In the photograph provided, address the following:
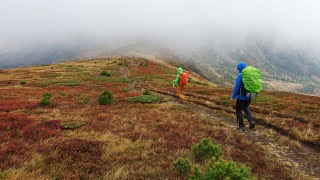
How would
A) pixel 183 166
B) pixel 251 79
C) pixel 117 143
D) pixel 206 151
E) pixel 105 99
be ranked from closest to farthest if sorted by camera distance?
pixel 183 166 → pixel 206 151 → pixel 117 143 → pixel 251 79 → pixel 105 99

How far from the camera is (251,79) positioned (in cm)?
1230

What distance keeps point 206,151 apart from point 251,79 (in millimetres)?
5388

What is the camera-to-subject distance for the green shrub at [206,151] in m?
8.39

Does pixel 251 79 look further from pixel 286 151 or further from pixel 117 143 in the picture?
pixel 117 143

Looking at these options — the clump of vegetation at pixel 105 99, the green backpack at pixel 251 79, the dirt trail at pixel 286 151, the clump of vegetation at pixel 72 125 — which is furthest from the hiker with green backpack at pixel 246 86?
the clump of vegetation at pixel 105 99

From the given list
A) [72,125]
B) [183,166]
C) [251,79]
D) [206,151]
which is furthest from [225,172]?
[72,125]

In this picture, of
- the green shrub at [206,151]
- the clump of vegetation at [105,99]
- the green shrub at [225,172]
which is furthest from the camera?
the clump of vegetation at [105,99]

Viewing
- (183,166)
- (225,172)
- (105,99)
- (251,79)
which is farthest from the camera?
(105,99)

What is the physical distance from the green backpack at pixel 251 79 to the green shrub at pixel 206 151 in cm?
495

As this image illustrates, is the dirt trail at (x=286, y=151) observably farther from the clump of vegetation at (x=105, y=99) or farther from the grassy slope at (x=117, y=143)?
the clump of vegetation at (x=105, y=99)

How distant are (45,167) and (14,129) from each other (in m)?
5.53

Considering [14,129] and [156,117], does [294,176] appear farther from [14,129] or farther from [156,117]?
[14,129]

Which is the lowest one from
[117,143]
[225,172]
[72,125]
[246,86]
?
[117,143]

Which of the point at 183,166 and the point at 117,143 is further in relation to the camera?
the point at 117,143
